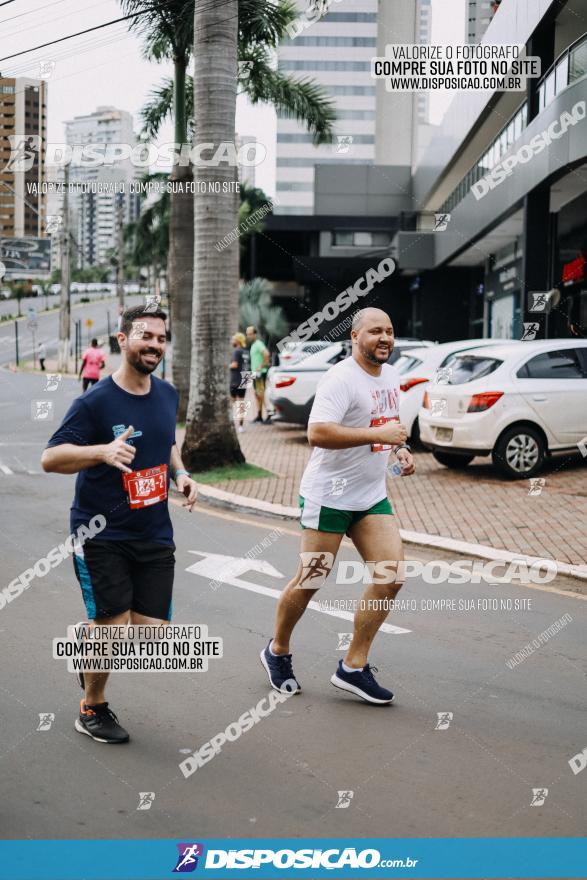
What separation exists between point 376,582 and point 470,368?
Answer: 26.4ft

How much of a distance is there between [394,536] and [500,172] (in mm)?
17889

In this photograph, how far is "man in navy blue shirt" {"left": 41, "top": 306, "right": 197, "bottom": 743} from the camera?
14.0 feet

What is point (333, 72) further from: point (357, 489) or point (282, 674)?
point (282, 674)

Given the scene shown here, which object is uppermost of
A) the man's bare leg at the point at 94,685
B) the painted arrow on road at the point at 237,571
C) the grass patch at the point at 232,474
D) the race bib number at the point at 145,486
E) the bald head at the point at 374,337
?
the bald head at the point at 374,337

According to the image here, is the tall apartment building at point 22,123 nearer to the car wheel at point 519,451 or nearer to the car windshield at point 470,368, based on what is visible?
the car windshield at point 470,368

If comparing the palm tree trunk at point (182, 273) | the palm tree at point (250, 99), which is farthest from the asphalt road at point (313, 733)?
the palm tree at point (250, 99)

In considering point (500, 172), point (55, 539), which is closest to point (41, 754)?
point (55, 539)

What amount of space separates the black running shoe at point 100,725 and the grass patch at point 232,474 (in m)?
8.09

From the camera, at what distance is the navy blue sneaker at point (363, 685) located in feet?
16.7

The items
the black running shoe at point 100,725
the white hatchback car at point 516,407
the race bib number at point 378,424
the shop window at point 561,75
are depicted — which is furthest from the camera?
the shop window at point 561,75

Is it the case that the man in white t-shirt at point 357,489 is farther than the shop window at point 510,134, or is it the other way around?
the shop window at point 510,134

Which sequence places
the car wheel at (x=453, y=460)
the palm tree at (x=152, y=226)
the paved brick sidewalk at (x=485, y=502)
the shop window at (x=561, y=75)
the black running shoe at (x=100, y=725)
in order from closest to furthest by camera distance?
the black running shoe at (x=100, y=725) → the paved brick sidewalk at (x=485, y=502) → the car wheel at (x=453, y=460) → the shop window at (x=561, y=75) → the palm tree at (x=152, y=226)

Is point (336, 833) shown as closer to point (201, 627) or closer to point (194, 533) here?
point (201, 627)

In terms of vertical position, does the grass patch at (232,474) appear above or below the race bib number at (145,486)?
below
